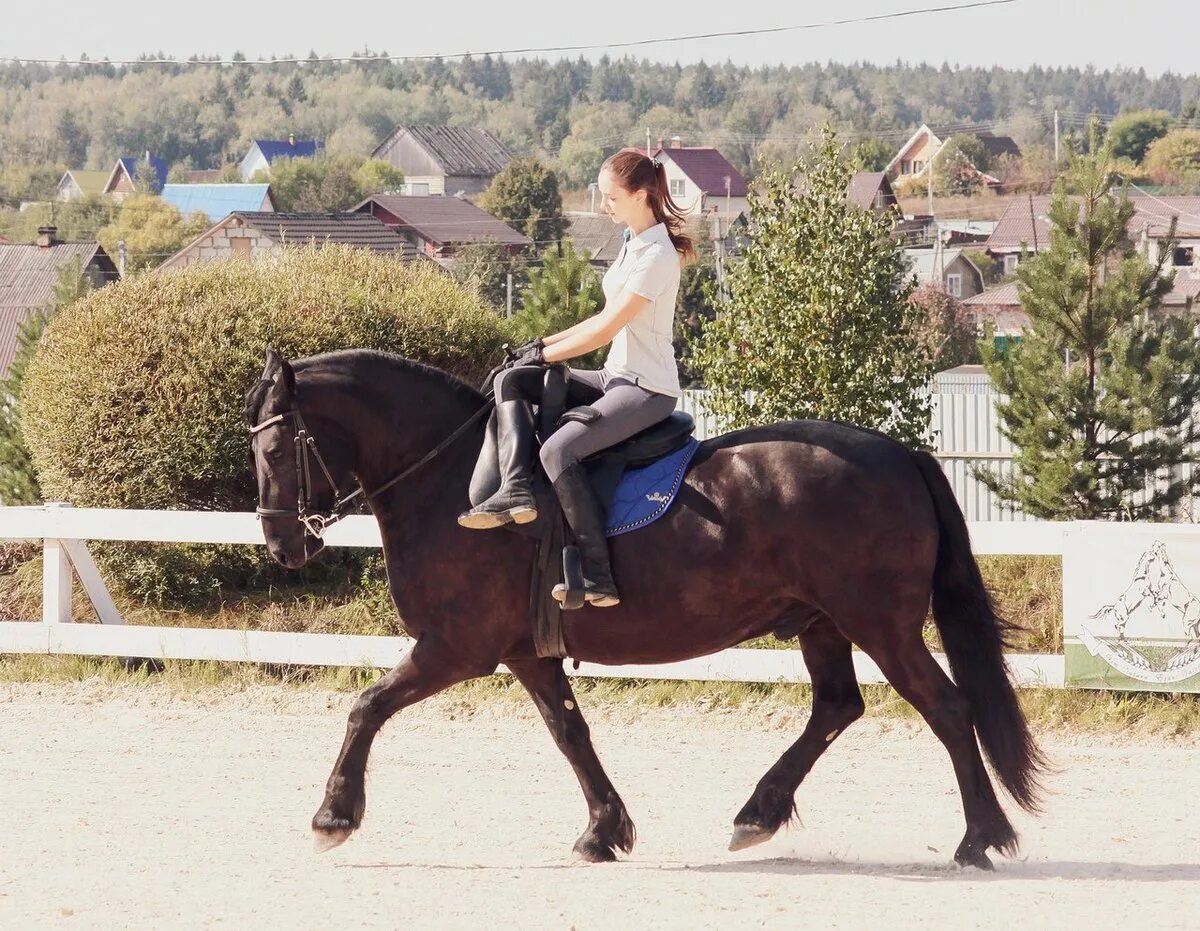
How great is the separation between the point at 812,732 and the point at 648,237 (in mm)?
2207

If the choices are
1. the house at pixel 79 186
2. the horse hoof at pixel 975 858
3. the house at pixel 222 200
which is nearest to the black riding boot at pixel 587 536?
the horse hoof at pixel 975 858

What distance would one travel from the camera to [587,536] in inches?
250

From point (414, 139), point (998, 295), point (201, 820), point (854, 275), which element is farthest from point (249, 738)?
point (414, 139)

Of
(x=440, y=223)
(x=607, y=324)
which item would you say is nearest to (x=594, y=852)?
(x=607, y=324)

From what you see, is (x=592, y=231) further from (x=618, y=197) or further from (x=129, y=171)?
(x=618, y=197)

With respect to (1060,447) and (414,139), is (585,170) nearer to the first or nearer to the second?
(414,139)

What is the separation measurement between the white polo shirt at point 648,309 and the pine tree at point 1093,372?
1078 centimetres

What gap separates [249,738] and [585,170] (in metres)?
164

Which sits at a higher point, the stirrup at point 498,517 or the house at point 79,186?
the stirrup at point 498,517

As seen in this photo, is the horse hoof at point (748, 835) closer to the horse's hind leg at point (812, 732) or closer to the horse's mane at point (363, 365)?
the horse's hind leg at point (812, 732)

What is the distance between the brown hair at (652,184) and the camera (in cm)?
641

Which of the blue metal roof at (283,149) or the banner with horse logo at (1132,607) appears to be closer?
the banner with horse logo at (1132,607)

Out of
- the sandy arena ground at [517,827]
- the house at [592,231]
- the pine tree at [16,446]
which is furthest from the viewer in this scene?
the house at [592,231]

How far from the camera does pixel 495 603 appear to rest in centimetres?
651
